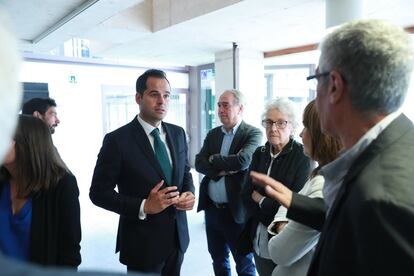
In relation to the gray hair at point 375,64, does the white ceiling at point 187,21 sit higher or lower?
higher

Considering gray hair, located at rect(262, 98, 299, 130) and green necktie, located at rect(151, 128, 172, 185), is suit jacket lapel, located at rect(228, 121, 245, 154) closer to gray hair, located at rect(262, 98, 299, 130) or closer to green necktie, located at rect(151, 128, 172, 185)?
gray hair, located at rect(262, 98, 299, 130)

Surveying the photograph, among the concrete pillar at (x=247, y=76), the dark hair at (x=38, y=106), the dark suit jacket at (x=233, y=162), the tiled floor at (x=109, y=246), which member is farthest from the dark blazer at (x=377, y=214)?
the concrete pillar at (x=247, y=76)

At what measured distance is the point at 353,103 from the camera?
78cm

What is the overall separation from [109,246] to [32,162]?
256cm

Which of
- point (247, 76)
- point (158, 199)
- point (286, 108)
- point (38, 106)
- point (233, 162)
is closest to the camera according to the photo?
point (158, 199)

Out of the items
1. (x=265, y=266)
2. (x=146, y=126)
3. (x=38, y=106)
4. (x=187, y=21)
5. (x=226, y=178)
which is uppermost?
(x=187, y=21)

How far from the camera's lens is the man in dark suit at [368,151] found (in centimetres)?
63

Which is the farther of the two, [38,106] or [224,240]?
[38,106]

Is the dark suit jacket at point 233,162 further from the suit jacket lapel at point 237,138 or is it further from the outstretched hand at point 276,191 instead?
the outstretched hand at point 276,191

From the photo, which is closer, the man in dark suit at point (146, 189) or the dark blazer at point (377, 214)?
the dark blazer at point (377, 214)

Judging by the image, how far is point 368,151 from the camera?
74cm

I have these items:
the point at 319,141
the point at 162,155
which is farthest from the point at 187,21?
the point at 319,141

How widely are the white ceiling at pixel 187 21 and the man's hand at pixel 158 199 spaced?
5.05ft

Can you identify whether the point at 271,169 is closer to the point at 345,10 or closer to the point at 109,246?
the point at 345,10
